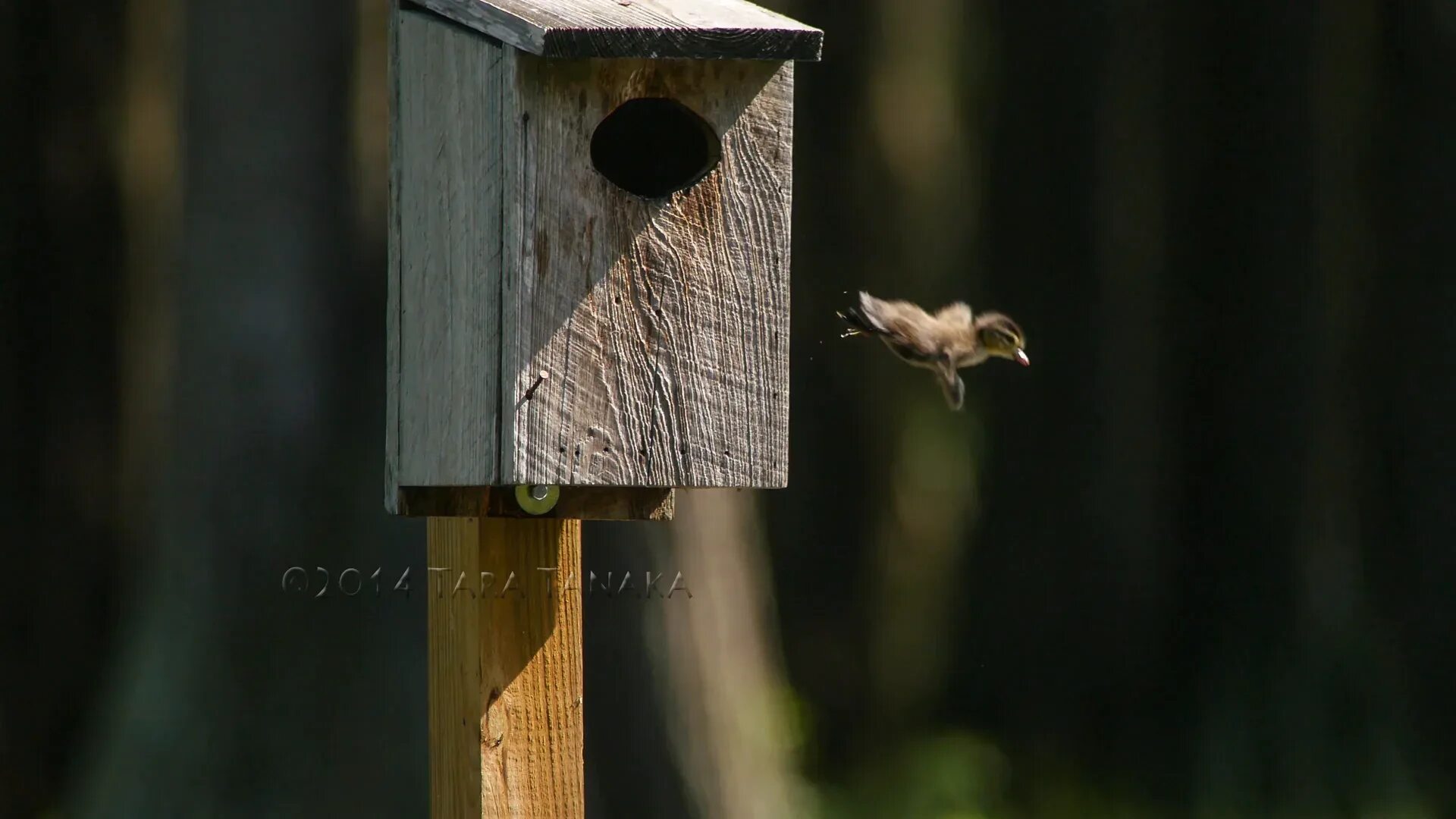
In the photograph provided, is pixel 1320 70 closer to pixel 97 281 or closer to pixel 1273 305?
pixel 1273 305

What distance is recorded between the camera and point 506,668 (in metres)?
2.88

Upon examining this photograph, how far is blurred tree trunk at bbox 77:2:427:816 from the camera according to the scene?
5266 millimetres

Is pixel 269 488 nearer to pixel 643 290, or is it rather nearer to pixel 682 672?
pixel 682 672

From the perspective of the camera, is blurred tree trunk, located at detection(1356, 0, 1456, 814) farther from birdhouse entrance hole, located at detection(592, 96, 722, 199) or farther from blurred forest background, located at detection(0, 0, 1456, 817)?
birdhouse entrance hole, located at detection(592, 96, 722, 199)

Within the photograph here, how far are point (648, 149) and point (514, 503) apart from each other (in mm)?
599

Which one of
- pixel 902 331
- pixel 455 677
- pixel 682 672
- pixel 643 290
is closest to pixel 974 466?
pixel 682 672

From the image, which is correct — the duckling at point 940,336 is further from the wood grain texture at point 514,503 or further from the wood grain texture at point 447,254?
the wood grain texture at point 447,254

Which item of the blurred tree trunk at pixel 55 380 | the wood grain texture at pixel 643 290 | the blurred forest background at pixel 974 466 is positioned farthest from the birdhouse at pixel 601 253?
the blurred tree trunk at pixel 55 380

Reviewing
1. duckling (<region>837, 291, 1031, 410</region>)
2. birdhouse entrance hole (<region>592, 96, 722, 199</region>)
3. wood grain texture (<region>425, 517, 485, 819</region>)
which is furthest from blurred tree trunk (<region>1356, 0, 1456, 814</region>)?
wood grain texture (<region>425, 517, 485, 819</region>)

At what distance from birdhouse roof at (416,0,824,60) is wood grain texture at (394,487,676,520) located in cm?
68

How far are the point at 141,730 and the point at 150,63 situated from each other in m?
1.96

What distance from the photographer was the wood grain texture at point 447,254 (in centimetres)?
270

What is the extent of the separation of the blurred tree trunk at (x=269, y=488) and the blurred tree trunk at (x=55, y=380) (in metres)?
0.33

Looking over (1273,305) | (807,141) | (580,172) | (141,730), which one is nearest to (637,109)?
(580,172)
